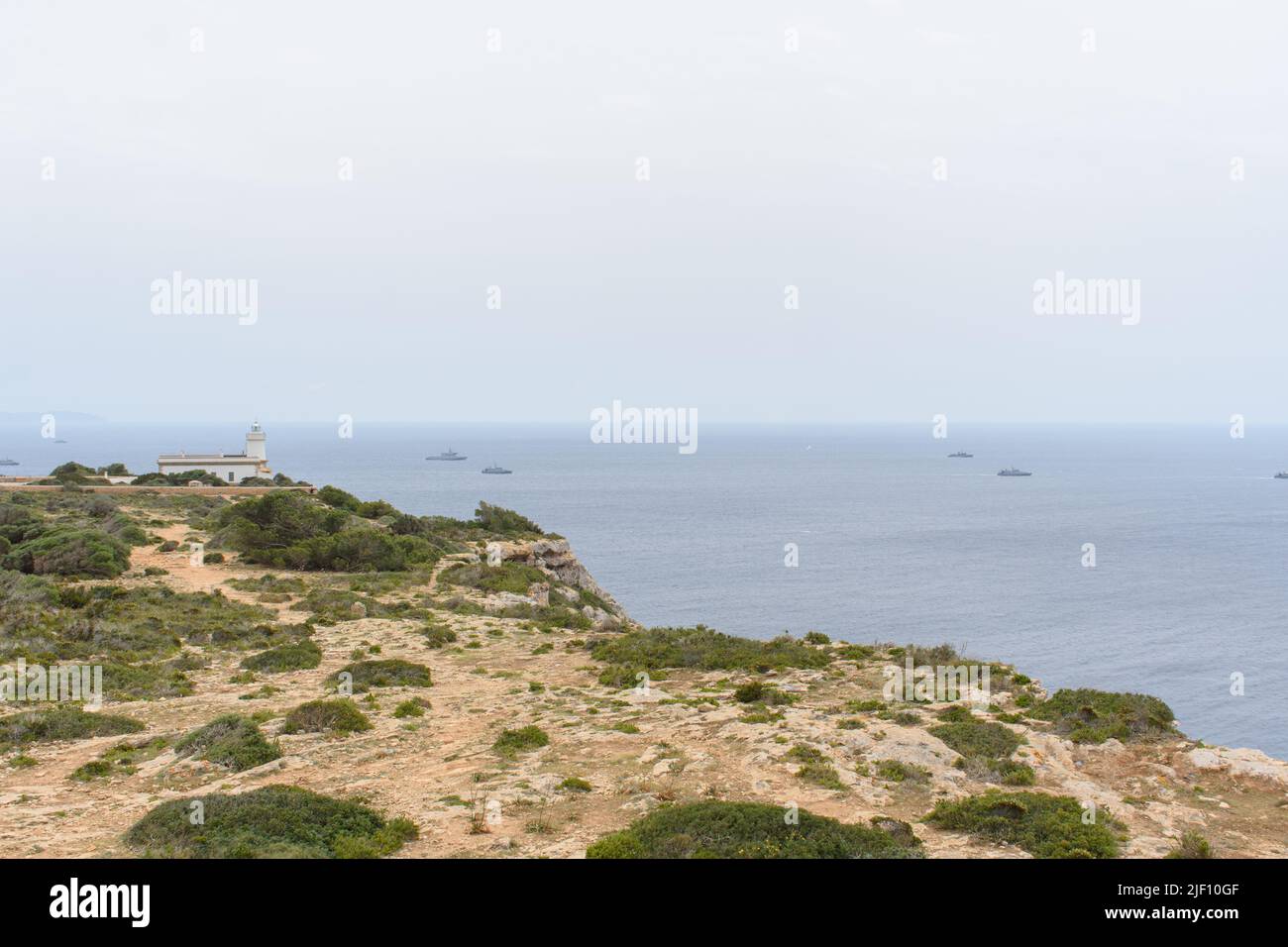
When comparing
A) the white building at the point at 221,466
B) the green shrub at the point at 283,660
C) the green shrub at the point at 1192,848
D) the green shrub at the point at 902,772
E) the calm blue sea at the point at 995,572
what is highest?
the white building at the point at 221,466

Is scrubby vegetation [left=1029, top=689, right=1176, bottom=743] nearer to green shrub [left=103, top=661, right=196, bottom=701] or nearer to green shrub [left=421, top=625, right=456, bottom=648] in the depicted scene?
green shrub [left=421, top=625, right=456, bottom=648]

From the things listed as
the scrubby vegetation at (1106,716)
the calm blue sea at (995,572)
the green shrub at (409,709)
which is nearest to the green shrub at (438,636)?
the green shrub at (409,709)

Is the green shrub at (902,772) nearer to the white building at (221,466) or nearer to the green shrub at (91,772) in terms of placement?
the green shrub at (91,772)

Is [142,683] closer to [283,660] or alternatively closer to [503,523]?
[283,660]

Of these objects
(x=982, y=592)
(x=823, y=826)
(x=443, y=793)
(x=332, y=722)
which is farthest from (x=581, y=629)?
(x=982, y=592)

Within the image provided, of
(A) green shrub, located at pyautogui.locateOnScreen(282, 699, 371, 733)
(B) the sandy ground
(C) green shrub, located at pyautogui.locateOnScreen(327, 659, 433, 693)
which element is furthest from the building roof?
(A) green shrub, located at pyautogui.locateOnScreen(282, 699, 371, 733)

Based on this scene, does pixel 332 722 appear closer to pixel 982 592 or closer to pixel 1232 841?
pixel 1232 841
